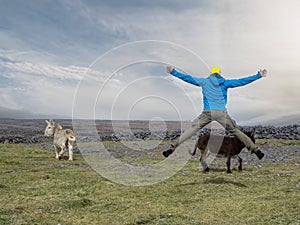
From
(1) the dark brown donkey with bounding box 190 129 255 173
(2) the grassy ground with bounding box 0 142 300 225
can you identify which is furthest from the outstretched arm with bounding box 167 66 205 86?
(1) the dark brown donkey with bounding box 190 129 255 173

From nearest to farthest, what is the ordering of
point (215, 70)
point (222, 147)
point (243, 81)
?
1. point (243, 81)
2. point (215, 70)
3. point (222, 147)

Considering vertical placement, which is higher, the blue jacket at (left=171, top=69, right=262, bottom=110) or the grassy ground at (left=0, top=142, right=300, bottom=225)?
the blue jacket at (left=171, top=69, right=262, bottom=110)

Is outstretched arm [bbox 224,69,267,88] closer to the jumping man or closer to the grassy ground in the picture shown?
the jumping man

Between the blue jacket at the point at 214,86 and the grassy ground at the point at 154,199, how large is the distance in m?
3.59

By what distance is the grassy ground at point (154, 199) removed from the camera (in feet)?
31.4

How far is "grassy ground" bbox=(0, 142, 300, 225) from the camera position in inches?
377

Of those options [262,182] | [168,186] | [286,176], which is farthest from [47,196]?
[286,176]

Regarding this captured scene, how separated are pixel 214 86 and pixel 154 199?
492 centimetres

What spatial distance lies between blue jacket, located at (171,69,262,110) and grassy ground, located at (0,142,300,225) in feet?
11.8

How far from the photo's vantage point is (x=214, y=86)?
502 inches

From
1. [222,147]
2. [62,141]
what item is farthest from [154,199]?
[62,141]

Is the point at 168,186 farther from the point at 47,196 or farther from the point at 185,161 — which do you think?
the point at 185,161

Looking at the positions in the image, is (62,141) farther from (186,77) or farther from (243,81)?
(243,81)

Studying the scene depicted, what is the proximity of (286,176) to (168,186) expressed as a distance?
6.54 meters
